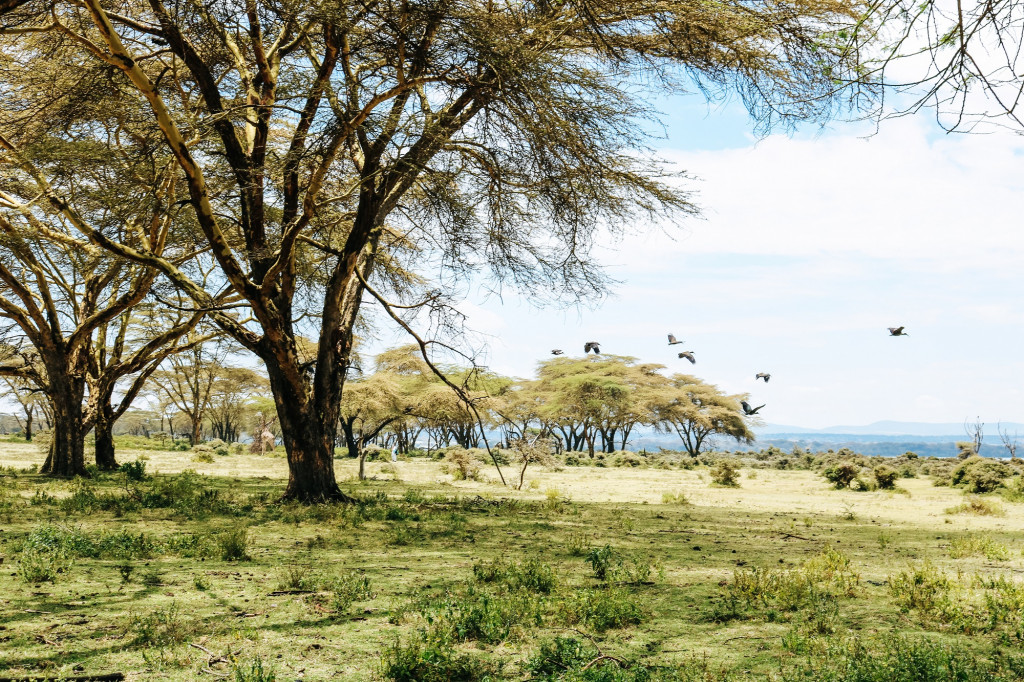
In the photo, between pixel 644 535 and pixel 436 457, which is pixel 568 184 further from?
pixel 436 457

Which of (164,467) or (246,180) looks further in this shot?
(164,467)

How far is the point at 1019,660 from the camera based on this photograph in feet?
13.6

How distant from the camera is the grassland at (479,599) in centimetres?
407

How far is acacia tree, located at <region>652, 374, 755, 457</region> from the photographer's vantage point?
47.8 metres

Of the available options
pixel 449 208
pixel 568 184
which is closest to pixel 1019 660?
pixel 568 184

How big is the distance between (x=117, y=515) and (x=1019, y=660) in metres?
9.87

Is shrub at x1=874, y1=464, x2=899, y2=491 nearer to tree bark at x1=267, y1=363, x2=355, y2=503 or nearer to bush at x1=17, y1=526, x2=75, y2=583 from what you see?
tree bark at x1=267, y1=363, x2=355, y2=503

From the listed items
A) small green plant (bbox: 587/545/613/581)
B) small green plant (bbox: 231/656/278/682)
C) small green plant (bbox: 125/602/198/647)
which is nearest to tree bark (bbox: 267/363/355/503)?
small green plant (bbox: 587/545/613/581)

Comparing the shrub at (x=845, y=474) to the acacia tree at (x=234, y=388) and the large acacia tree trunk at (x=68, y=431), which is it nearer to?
the large acacia tree trunk at (x=68, y=431)

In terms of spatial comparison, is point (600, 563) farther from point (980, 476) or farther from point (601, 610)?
point (980, 476)

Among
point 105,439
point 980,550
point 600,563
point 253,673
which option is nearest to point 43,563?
point 253,673

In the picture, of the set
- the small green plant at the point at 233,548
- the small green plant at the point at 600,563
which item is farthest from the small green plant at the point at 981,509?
the small green plant at the point at 233,548

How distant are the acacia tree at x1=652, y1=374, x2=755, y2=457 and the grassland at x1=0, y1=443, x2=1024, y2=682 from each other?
1472 inches

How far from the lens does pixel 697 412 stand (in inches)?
1879
